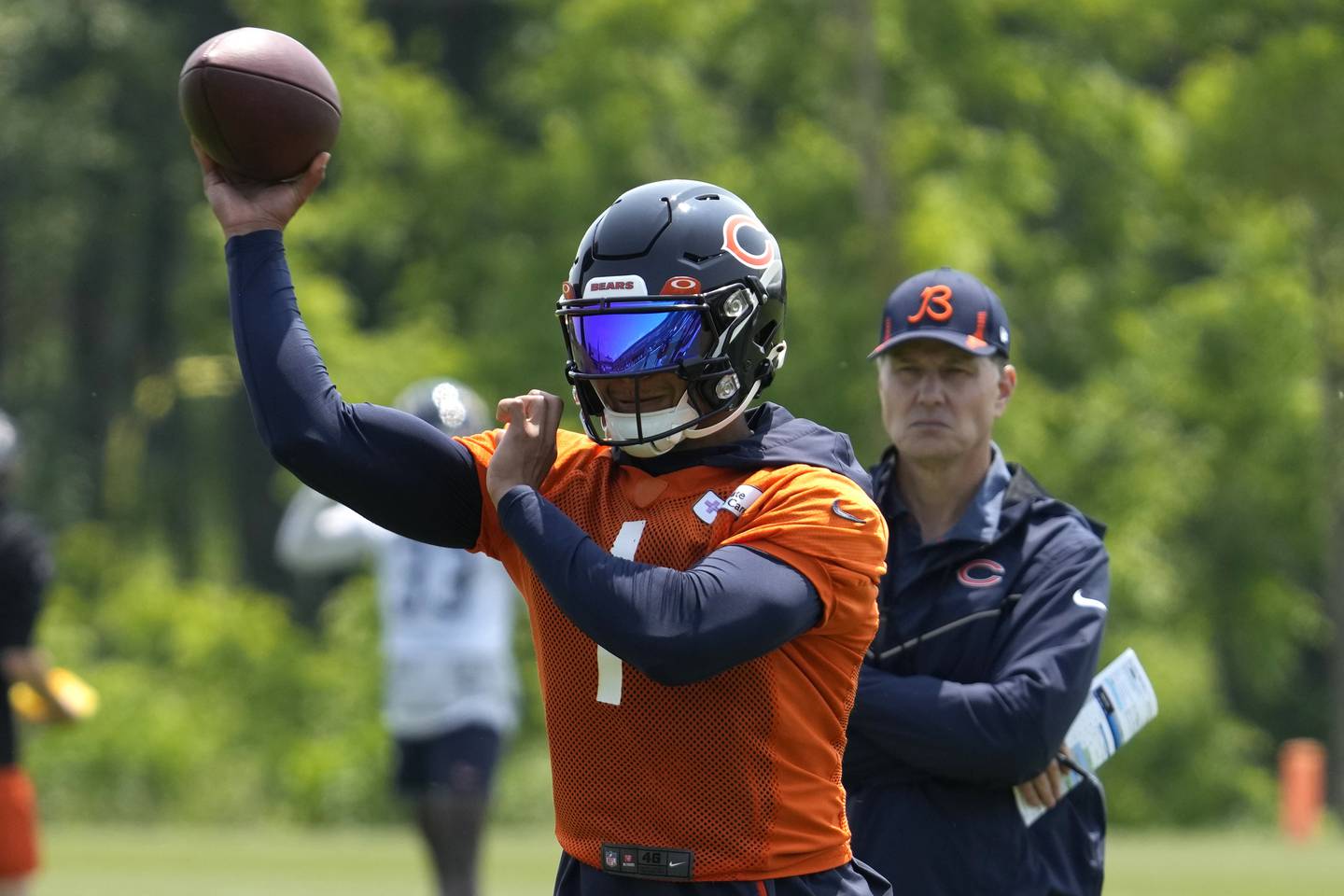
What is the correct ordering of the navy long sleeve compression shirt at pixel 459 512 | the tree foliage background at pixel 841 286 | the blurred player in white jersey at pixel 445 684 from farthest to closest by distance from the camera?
the tree foliage background at pixel 841 286 < the blurred player in white jersey at pixel 445 684 < the navy long sleeve compression shirt at pixel 459 512

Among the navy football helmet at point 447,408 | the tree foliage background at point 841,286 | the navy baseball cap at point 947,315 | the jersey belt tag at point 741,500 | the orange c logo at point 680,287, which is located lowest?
the jersey belt tag at point 741,500

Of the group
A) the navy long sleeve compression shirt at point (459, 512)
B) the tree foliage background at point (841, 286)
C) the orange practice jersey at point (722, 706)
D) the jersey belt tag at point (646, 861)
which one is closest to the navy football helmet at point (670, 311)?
the orange practice jersey at point (722, 706)

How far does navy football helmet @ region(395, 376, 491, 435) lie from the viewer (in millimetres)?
9008

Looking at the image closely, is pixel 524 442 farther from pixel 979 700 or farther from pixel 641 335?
pixel 979 700

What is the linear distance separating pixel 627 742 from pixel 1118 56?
74.6 feet

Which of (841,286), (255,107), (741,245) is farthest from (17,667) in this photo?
(841,286)

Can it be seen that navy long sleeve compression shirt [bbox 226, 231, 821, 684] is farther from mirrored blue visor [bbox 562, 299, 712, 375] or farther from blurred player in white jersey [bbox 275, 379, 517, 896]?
blurred player in white jersey [bbox 275, 379, 517, 896]

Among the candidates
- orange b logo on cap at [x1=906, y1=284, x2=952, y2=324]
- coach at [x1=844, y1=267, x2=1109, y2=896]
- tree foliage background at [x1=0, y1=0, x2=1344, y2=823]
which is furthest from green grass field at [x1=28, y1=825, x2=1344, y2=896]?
orange b logo on cap at [x1=906, y1=284, x2=952, y2=324]

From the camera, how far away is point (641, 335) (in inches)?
137

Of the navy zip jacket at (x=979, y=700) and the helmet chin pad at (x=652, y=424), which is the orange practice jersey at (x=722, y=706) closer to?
the helmet chin pad at (x=652, y=424)

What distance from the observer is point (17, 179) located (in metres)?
26.8

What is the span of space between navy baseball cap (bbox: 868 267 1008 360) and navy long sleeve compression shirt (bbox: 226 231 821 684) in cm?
151

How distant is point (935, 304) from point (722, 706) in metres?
1.69

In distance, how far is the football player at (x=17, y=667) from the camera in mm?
8469
